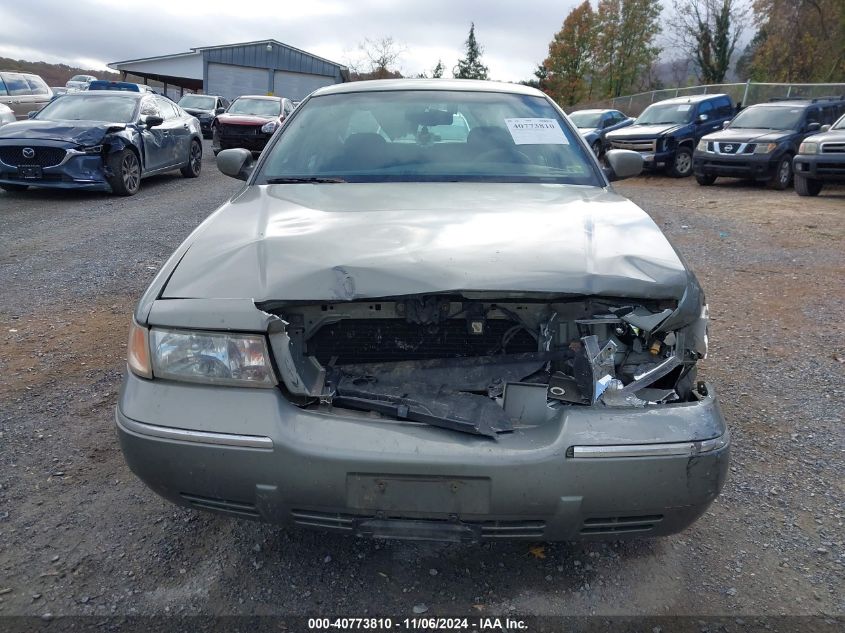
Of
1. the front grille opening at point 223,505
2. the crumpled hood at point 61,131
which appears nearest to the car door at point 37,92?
the crumpled hood at point 61,131

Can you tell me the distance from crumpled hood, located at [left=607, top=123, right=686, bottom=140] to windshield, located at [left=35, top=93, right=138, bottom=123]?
10.0 meters

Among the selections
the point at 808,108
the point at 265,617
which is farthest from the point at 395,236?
the point at 808,108

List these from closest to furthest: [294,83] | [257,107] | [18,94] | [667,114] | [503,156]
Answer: [503,156] → [667,114] → [257,107] → [18,94] → [294,83]

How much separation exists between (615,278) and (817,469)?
1625 millimetres

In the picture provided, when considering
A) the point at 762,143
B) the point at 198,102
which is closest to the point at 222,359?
the point at 762,143

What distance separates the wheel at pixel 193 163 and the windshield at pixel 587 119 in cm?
1092

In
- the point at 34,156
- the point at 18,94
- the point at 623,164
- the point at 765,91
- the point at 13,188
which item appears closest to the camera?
the point at 623,164

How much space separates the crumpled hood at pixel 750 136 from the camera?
11.8 metres

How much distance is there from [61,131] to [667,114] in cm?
1245

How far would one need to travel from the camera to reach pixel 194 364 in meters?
1.87

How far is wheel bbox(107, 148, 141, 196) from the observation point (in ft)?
30.0

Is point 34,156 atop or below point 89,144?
below

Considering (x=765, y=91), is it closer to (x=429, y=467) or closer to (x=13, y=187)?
(x=13, y=187)

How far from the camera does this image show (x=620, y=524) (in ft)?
5.98
